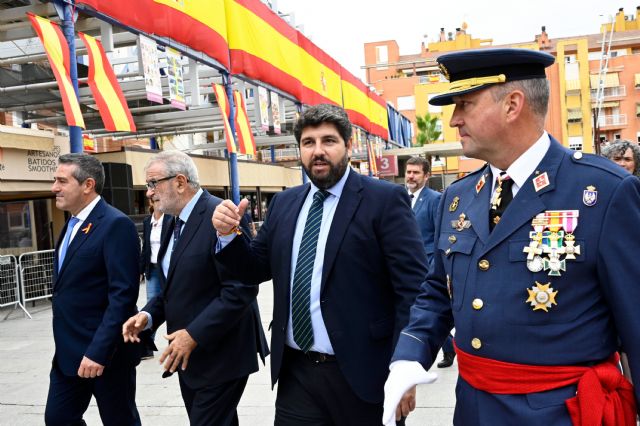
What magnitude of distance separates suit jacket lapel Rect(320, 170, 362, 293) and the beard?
8cm

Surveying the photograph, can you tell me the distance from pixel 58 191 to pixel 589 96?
58305mm

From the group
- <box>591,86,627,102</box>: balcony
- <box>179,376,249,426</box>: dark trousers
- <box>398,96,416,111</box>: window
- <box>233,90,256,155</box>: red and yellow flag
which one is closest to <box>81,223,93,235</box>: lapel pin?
<box>179,376,249,426</box>: dark trousers

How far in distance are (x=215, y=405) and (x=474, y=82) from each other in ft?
6.95

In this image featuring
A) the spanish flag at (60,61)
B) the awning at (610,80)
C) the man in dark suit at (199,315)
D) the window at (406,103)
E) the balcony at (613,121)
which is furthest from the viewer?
the window at (406,103)

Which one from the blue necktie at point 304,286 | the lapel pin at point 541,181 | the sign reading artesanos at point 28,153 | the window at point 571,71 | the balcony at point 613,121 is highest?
the window at point 571,71

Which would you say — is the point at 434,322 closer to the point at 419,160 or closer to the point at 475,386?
the point at 475,386

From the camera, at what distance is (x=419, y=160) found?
6840 millimetres

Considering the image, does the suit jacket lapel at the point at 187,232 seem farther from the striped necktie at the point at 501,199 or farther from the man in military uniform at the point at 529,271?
the striped necktie at the point at 501,199

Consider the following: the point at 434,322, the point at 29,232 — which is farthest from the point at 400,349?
the point at 29,232

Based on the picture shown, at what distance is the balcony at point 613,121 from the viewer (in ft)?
181

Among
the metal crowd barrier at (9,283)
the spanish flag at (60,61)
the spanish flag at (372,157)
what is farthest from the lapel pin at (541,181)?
the spanish flag at (372,157)

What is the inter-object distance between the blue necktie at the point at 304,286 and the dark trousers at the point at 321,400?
0.11 meters

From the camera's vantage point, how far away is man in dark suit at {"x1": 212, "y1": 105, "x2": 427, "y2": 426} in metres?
2.58

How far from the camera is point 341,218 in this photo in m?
2.70
